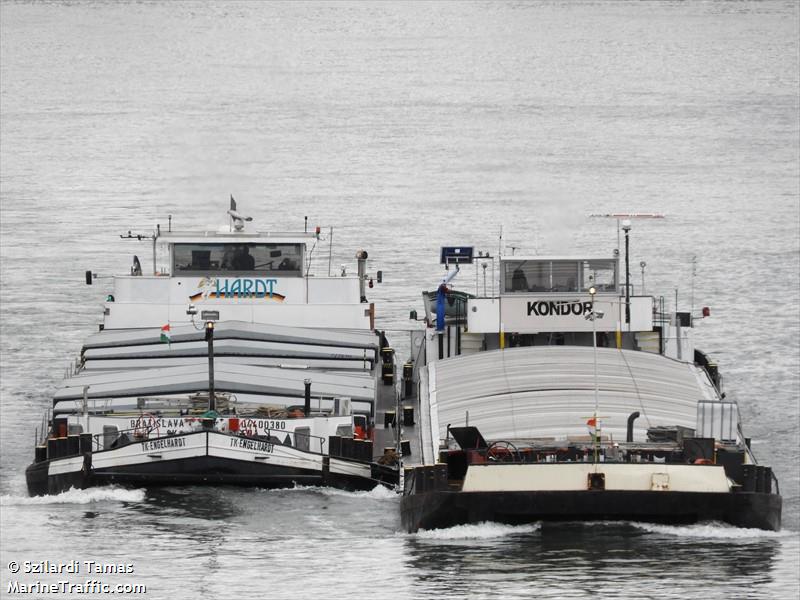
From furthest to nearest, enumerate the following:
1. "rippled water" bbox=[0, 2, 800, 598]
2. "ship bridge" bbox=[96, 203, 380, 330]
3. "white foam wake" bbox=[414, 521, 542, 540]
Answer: "ship bridge" bbox=[96, 203, 380, 330] → "white foam wake" bbox=[414, 521, 542, 540] → "rippled water" bbox=[0, 2, 800, 598]

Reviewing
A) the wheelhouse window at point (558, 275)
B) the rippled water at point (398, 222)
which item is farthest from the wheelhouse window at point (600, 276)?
the rippled water at point (398, 222)

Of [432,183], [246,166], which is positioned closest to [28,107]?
[246,166]

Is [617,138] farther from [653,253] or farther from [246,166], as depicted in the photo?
[653,253]

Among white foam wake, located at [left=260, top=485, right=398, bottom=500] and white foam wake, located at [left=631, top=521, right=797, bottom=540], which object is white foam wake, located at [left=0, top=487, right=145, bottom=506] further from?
white foam wake, located at [left=631, top=521, right=797, bottom=540]

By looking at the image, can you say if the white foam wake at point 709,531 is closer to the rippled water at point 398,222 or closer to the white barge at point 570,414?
the rippled water at point 398,222

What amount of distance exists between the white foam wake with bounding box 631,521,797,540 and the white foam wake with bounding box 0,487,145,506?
1237 cm

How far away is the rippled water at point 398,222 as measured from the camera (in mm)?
44562

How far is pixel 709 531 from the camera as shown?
1773 inches

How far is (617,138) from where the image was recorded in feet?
449

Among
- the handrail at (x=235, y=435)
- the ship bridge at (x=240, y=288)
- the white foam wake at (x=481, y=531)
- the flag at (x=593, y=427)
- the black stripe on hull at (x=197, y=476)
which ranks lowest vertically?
the white foam wake at (x=481, y=531)

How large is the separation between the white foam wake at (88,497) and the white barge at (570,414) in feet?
22.6

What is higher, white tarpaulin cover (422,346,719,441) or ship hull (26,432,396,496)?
white tarpaulin cover (422,346,719,441)

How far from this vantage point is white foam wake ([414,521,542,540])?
45188mm

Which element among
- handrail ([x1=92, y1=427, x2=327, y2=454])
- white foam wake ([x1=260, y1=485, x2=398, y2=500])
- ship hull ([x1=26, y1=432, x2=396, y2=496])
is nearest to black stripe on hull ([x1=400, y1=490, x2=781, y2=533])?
white foam wake ([x1=260, y1=485, x2=398, y2=500])
